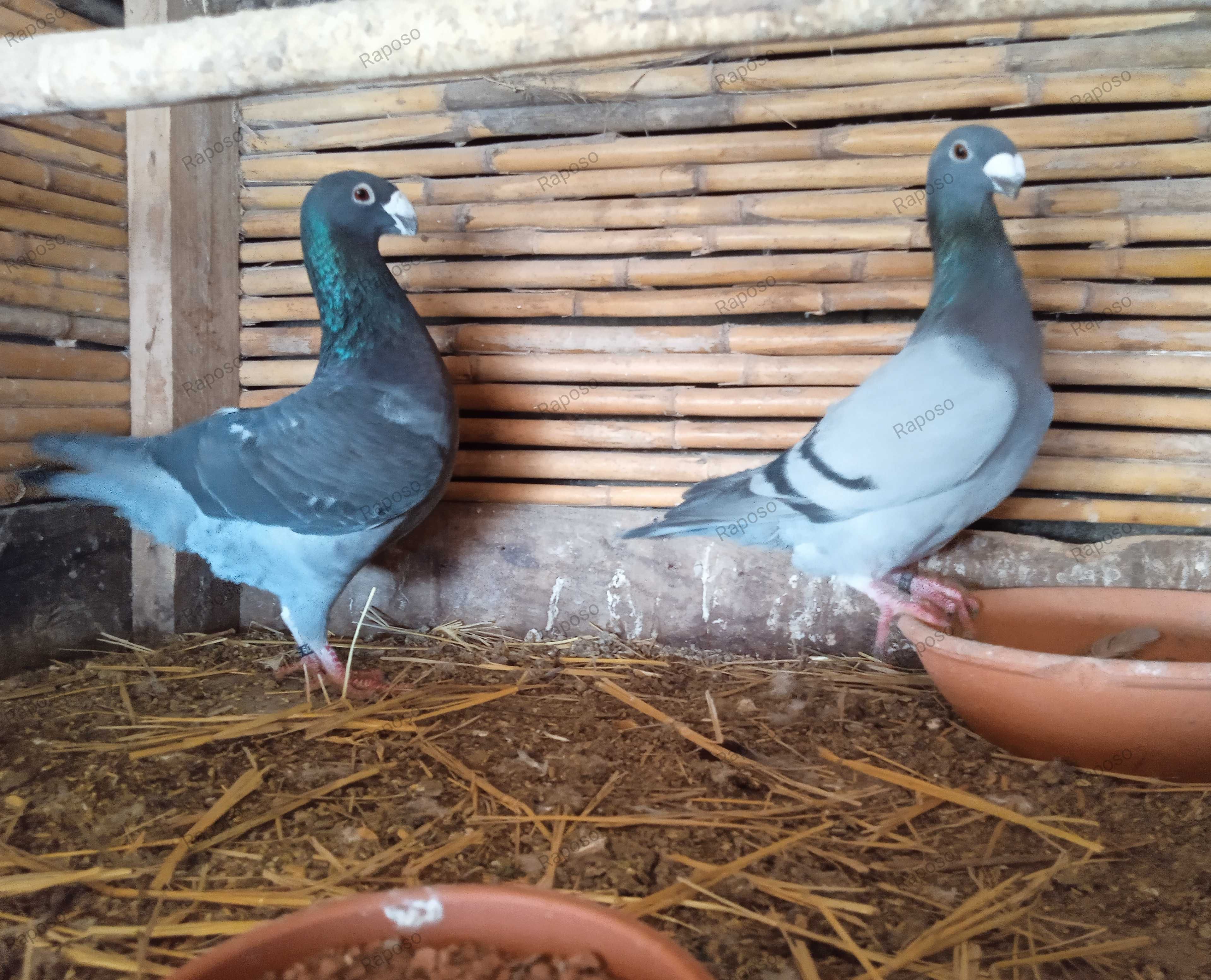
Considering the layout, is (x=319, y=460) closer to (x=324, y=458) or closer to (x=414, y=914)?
(x=324, y=458)

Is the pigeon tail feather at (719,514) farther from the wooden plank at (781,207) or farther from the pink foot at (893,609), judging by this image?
the wooden plank at (781,207)

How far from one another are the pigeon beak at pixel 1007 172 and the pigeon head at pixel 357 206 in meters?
1.51

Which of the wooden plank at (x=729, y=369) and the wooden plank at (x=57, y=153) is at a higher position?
the wooden plank at (x=57, y=153)

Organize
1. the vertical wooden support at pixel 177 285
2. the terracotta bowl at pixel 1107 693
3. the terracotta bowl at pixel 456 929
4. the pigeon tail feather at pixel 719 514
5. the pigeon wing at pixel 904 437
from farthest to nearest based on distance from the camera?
the vertical wooden support at pixel 177 285, the pigeon tail feather at pixel 719 514, the pigeon wing at pixel 904 437, the terracotta bowl at pixel 1107 693, the terracotta bowl at pixel 456 929

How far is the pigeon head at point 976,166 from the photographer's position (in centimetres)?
190

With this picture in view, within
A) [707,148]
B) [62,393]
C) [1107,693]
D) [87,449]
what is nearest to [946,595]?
[1107,693]

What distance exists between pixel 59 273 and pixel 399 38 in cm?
175

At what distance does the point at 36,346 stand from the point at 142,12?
1054 mm

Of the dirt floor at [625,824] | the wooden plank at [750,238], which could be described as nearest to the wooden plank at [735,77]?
the wooden plank at [750,238]

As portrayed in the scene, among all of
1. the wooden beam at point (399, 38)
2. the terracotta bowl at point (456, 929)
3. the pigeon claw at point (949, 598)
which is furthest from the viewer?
the pigeon claw at point (949, 598)

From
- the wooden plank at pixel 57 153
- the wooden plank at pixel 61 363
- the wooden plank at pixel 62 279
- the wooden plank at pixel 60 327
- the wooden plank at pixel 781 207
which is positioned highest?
the wooden plank at pixel 57 153

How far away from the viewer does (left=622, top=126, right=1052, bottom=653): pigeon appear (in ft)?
6.10

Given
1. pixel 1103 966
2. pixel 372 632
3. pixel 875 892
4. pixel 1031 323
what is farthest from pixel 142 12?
pixel 1103 966

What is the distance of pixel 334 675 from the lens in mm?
2178
